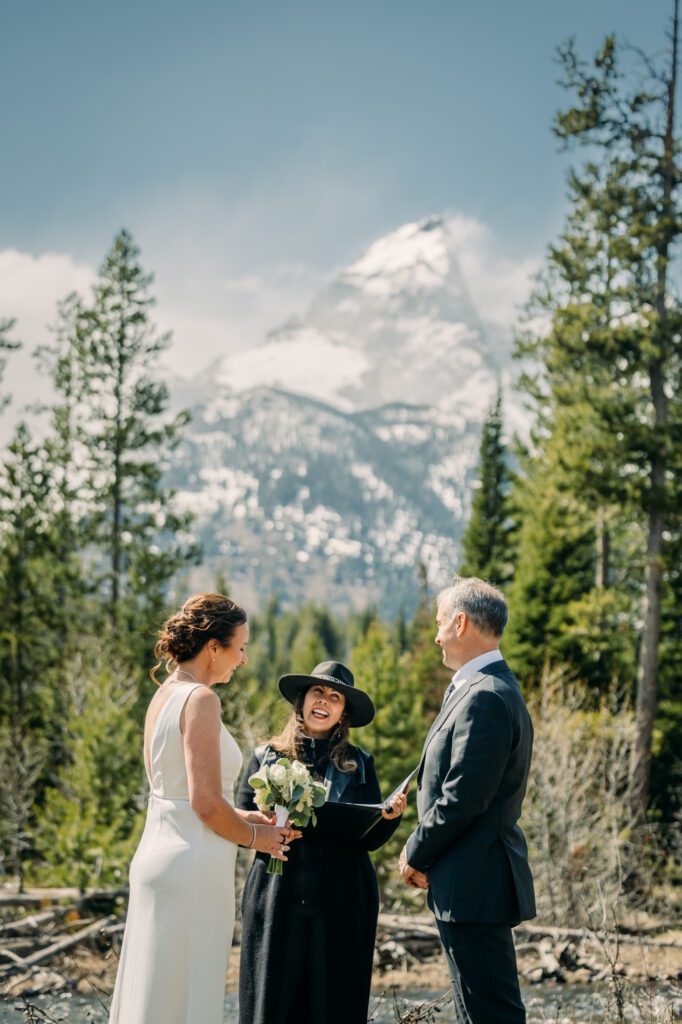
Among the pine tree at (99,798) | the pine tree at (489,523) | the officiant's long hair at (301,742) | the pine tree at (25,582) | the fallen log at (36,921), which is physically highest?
the pine tree at (489,523)

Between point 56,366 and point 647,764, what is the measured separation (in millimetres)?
17906

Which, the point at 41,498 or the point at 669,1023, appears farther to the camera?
the point at 41,498

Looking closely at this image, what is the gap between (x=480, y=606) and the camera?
4133 mm

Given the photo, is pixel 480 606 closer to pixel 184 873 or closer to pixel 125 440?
pixel 184 873

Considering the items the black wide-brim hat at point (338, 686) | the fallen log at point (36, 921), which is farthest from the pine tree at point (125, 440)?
the black wide-brim hat at point (338, 686)

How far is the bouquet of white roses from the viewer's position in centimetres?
396

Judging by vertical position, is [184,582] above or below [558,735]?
above

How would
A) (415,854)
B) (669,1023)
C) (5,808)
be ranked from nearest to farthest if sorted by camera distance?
(415,854)
(669,1023)
(5,808)

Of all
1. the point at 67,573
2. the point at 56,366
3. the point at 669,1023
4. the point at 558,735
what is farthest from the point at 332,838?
the point at 56,366

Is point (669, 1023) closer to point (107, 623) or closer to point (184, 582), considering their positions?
point (107, 623)

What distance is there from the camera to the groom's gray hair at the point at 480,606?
13.5 ft

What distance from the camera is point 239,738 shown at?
792 inches

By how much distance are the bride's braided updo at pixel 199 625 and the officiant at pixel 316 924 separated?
1.01m

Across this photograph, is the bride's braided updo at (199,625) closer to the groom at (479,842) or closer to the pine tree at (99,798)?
the groom at (479,842)
